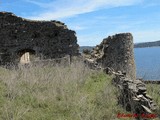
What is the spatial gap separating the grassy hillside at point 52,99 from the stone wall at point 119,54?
32.0 ft

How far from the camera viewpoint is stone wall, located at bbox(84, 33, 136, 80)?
19766 mm

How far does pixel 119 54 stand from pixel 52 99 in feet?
42.1

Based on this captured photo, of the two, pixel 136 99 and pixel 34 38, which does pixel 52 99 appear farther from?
pixel 34 38

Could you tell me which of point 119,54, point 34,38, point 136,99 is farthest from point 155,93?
point 34,38

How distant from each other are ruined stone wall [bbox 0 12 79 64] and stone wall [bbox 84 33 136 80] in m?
1.99

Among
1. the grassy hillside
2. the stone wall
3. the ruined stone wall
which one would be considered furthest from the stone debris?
the ruined stone wall

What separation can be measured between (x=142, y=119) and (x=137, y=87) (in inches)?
63.8

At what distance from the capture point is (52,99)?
7.82 metres

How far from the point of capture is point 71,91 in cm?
860

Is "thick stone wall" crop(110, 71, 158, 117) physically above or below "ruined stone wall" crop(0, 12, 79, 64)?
below

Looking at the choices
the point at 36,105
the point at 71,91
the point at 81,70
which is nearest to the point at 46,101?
the point at 36,105

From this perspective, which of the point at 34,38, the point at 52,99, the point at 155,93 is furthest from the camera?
the point at 34,38

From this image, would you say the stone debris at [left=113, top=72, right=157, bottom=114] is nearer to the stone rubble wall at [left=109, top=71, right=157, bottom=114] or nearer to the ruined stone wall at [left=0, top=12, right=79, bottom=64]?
the stone rubble wall at [left=109, top=71, right=157, bottom=114]

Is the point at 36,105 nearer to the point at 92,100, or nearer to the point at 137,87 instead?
the point at 92,100
